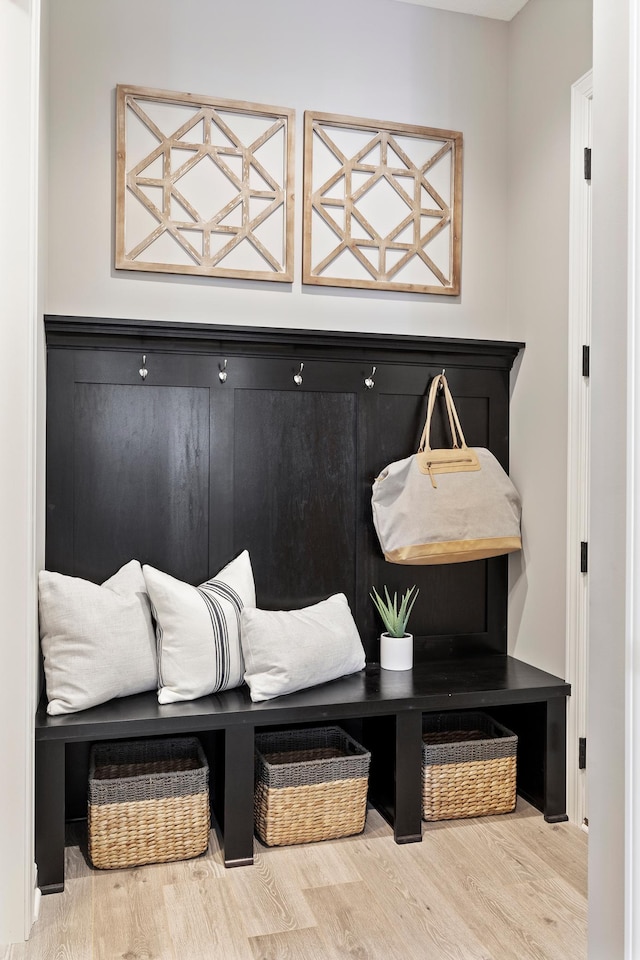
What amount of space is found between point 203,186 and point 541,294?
128cm

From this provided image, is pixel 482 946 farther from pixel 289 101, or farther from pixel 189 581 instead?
pixel 289 101

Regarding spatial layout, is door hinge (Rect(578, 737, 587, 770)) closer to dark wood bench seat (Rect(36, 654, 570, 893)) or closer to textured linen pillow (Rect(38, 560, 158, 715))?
dark wood bench seat (Rect(36, 654, 570, 893))

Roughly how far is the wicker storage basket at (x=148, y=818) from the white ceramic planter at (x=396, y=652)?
0.77m

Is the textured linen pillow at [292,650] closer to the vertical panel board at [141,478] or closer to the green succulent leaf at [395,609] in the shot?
the green succulent leaf at [395,609]

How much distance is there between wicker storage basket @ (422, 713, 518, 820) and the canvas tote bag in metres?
0.65

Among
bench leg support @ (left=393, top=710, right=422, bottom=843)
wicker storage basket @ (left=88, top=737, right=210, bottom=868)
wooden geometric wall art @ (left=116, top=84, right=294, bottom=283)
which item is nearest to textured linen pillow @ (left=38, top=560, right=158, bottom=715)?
wicker storage basket @ (left=88, top=737, right=210, bottom=868)

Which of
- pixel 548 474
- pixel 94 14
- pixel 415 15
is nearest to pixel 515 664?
pixel 548 474

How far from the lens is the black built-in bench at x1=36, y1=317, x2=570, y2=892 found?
8.73 ft

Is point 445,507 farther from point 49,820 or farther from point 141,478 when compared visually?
point 49,820

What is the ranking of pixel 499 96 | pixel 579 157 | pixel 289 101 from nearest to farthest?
pixel 579 157 → pixel 289 101 → pixel 499 96

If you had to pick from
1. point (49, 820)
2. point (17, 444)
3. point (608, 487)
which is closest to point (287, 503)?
point (17, 444)

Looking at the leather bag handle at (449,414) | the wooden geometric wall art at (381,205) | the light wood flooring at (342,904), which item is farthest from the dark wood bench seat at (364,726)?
the wooden geometric wall art at (381,205)

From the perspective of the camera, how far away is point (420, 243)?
10.3ft

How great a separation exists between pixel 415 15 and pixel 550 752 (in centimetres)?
275
